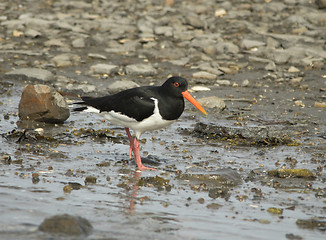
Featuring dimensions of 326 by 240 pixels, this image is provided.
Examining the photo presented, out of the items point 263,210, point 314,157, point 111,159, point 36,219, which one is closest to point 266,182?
point 263,210

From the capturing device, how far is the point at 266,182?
6820 mm

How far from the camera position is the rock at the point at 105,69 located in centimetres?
1289

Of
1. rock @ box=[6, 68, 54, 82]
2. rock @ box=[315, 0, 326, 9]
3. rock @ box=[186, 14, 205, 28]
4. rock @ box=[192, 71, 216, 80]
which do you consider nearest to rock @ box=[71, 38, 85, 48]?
rock @ box=[6, 68, 54, 82]

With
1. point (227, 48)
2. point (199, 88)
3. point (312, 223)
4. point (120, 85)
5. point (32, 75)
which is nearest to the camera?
Result: point (312, 223)

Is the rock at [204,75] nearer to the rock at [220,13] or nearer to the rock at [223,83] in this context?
the rock at [223,83]

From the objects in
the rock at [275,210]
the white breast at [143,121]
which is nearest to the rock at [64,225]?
the rock at [275,210]

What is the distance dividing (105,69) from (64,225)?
333 inches

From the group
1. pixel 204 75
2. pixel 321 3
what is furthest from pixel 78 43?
pixel 321 3

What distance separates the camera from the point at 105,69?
1290 centimetres

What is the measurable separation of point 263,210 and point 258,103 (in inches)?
224

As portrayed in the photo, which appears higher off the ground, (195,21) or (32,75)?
(195,21)

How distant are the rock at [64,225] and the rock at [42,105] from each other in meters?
4.61

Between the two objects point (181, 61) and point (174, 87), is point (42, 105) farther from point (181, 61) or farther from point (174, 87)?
point (181, 61)

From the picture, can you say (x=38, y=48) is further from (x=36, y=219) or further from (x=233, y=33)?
(x=36, y=219)
